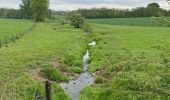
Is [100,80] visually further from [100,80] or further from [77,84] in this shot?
[77,84]

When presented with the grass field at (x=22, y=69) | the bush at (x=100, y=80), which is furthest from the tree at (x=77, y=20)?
the bush at (x=100, y=80)

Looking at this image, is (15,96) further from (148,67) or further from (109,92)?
(148,67)

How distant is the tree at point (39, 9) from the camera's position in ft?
537

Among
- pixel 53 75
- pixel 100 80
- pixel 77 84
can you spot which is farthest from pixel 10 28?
pixel 100 80

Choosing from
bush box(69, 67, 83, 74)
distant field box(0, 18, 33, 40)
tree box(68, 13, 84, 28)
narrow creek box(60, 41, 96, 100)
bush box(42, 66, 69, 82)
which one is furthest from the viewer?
tree box(68, 13, 84, 28)

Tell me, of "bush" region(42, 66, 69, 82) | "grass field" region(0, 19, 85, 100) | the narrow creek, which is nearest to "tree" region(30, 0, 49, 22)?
"grass field" region(0, 19, 85, 100)

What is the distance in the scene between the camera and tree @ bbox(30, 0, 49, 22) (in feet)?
537

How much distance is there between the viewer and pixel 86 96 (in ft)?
86.3

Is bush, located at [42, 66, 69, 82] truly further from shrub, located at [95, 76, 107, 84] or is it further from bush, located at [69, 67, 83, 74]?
bush, located at [69, 67, 83, 74]

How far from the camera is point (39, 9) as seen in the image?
164750 millimetres

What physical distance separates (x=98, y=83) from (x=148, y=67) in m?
4.81

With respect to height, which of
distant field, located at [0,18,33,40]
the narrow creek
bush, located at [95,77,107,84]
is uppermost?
bush, located at [95,77,107,84]

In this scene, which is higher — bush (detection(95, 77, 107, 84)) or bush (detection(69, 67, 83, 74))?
bush (detection(95, 77, 107, 84))

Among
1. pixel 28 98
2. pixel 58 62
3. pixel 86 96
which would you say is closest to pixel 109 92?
pixel 86 96
